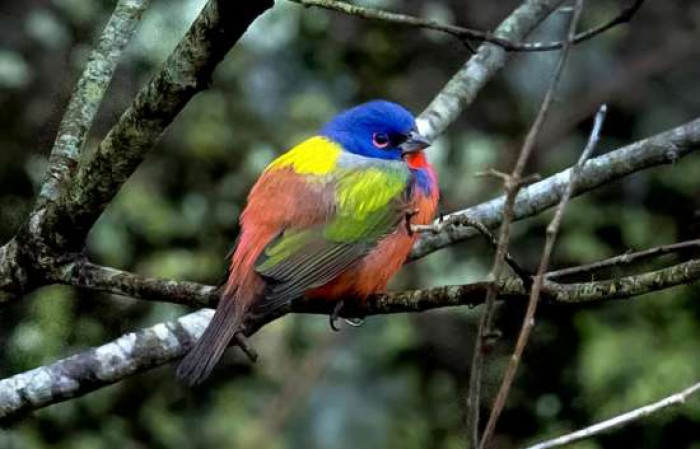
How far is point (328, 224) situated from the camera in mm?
5289

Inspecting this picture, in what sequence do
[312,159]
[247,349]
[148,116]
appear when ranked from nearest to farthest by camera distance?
[148,116]
[247,349]
[312,159]

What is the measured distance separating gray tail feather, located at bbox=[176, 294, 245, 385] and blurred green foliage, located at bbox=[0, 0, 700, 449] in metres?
1.59

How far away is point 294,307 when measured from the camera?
17.1 ft

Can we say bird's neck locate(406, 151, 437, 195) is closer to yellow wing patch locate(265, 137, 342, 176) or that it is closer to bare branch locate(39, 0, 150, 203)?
yellow wing patch locate(265, 137, 342, 176)

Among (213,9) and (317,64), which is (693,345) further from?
(213,9)

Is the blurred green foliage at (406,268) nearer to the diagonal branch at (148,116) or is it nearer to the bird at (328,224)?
the bird at (328,224)

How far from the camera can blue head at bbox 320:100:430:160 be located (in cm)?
571

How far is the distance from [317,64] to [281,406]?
1.53m

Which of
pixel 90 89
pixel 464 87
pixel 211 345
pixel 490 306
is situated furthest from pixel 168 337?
pixel 490 306

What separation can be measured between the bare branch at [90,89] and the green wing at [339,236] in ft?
2.56

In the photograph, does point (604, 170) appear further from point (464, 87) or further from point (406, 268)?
point (406, 268)

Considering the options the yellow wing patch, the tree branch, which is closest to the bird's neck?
the yellow wing patch

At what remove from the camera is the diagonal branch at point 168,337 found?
3684mm

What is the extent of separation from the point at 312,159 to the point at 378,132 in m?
0.37
